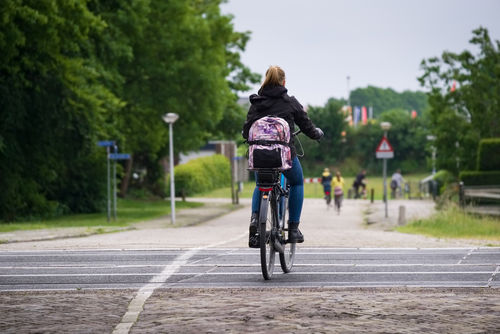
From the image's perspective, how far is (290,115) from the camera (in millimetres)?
8492

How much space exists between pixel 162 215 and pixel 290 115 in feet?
85.9

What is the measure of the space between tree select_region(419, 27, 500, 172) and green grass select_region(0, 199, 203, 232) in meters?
13.0

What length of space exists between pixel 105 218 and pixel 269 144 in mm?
23171

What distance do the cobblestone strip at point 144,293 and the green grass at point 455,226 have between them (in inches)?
339

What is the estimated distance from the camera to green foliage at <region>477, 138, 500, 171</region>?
103 ft

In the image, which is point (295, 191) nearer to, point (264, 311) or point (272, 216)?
point (272, 216)

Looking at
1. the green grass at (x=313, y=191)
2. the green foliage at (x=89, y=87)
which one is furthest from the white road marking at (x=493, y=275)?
the green grass at (x=313, y=191)

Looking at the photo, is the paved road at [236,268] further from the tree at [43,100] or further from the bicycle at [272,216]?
the tree at [43,100]

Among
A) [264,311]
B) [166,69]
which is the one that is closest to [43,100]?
[166,69]

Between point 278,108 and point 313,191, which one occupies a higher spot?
point 278,108

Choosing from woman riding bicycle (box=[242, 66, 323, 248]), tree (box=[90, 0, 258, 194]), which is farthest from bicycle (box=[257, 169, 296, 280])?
tree (box=[90, 0, 258, 194])

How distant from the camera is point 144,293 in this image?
7.40m

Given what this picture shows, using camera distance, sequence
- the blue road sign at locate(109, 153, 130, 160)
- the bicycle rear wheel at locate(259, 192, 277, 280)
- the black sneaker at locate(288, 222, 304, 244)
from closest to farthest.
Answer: the bicycle rear wheel at locate(259, 192, 277, 280), the black sneaker at locate(288, 222, 304, 244), the blue road sign at locate(109, 153, 130, 160)

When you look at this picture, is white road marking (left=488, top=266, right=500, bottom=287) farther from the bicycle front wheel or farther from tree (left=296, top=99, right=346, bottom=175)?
tree (left=296, top=99, right=346, bottom=175)
